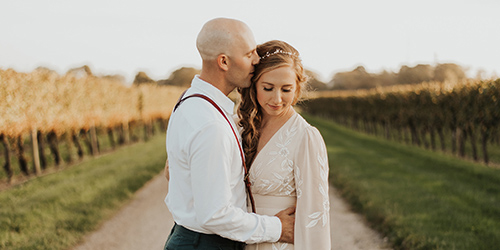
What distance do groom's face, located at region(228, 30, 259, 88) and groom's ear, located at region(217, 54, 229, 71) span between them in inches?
0.7

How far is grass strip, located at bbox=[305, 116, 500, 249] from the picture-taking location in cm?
506

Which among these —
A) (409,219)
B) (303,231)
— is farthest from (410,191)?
(303,231)

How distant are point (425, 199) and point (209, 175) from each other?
6.28 metres

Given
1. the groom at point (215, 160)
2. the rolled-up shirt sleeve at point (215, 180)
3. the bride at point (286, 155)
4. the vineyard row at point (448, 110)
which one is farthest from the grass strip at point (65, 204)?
the vineyard row at point (448, 110)

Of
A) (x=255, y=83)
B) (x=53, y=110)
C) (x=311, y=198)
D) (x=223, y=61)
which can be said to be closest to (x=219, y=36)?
(x=223, y=61)

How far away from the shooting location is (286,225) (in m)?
2.13

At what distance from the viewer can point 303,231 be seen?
2.08m

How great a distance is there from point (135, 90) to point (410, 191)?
59.9 feet

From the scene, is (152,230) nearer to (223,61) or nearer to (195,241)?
(195,241)

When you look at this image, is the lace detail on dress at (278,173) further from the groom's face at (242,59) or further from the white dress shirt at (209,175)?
the groom's face at (242,59)

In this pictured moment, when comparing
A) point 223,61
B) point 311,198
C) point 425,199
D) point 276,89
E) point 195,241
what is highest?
point 223,61

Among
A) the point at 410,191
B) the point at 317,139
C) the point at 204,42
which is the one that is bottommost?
the point at 410,191

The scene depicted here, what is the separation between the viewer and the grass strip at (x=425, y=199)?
5.06 meters

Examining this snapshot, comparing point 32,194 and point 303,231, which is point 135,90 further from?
point 303,231
